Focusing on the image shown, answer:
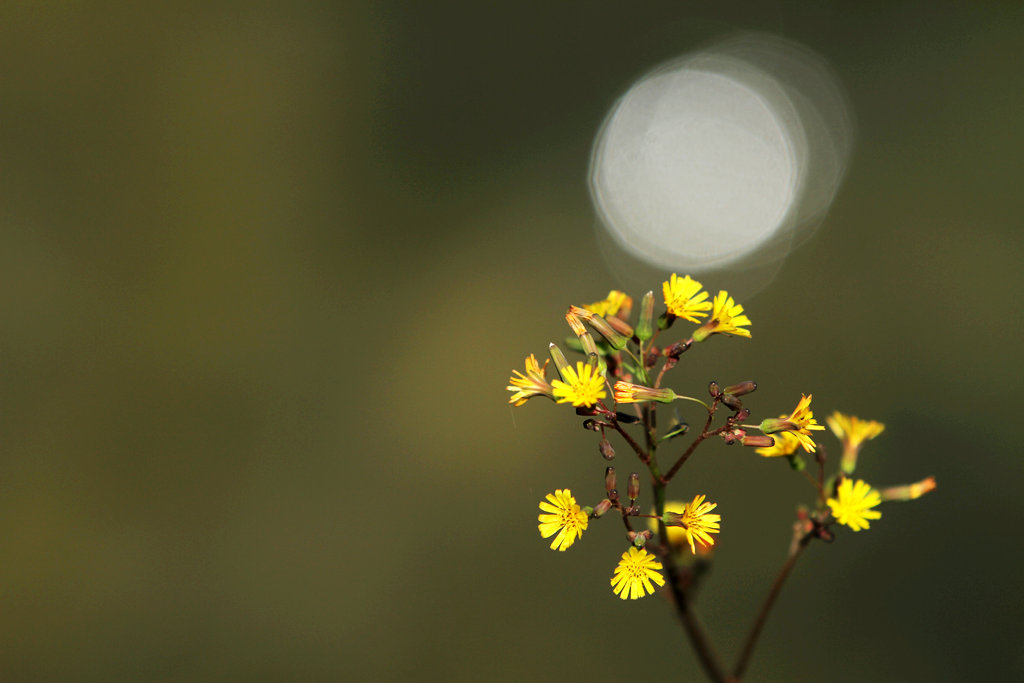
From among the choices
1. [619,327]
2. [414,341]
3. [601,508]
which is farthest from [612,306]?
[414,341]

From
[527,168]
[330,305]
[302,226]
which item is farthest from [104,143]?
[527,168]

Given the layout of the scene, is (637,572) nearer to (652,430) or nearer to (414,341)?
(652,430)

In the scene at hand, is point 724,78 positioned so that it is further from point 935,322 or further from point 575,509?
point 575,509

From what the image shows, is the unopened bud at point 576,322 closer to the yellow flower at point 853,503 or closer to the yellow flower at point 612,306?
the yellow flower at point 612,306

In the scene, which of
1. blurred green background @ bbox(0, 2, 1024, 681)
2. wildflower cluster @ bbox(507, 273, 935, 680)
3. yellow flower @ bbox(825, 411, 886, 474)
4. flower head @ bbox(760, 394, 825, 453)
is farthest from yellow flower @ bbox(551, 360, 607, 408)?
blurred green background @ bbox(0, 2, 1024, 681)

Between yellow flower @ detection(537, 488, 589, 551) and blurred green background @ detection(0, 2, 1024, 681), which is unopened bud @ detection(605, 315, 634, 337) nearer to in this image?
yellow flower @ detection(537, 488, 589, 551)
